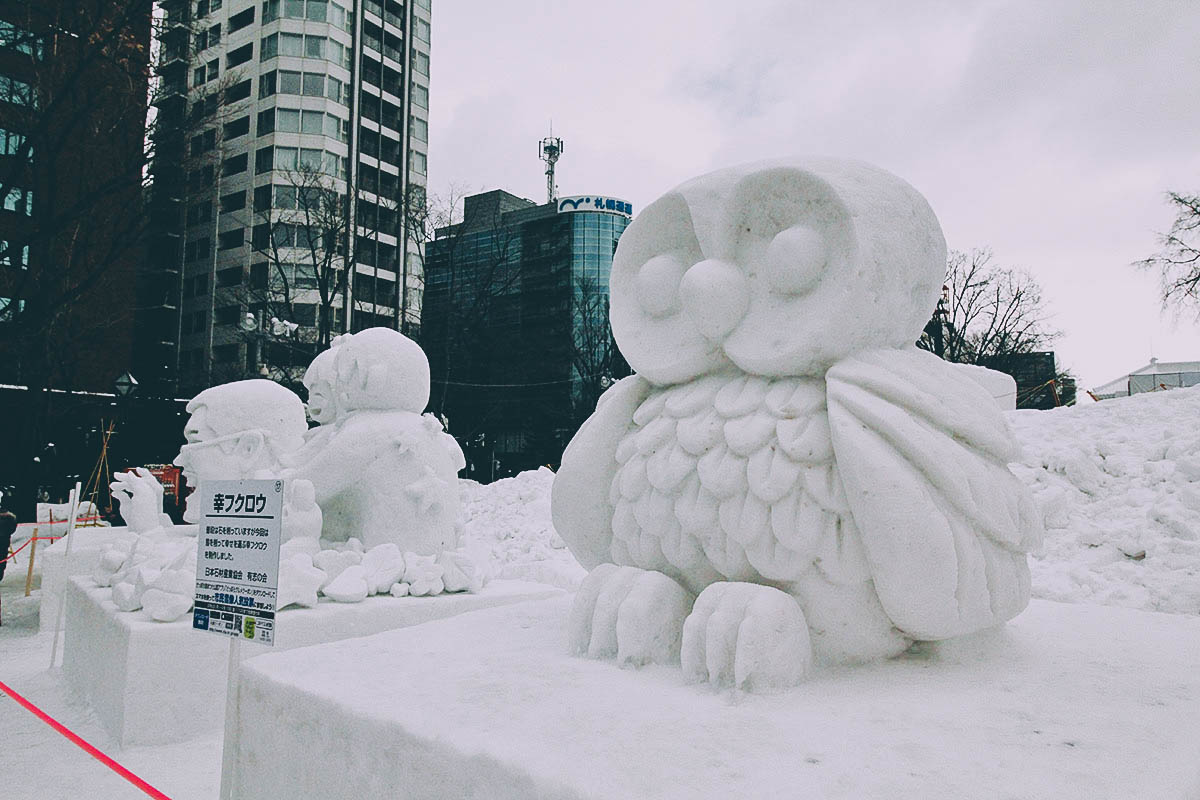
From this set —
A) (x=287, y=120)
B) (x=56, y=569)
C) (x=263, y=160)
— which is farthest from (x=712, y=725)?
(x=287, y=120)

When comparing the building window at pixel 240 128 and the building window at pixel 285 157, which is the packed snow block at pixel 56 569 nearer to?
the building window at pixel 285 157

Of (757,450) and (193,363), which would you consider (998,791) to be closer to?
(757,450)

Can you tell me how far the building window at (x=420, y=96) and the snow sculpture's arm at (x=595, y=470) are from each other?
3367 centimetres

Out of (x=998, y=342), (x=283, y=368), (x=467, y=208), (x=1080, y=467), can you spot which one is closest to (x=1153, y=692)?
(x=1080, y=467)

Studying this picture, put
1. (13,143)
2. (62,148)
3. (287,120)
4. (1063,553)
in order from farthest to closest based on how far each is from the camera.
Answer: (287,120) < (13,143) < (62,148) < (1063,553)

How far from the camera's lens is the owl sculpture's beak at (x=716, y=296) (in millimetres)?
2338

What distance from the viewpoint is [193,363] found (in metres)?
28.9

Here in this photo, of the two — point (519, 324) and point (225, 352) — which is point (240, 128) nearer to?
point (225, 352)

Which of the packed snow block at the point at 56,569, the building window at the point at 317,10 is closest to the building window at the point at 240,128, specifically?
the building window at the point at 317,10

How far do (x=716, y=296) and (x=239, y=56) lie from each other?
33.4 meters

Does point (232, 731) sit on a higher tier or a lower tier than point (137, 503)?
lower

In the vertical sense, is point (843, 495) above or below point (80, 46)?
below

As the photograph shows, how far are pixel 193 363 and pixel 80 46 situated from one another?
23147 mm

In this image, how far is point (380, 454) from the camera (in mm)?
4773
